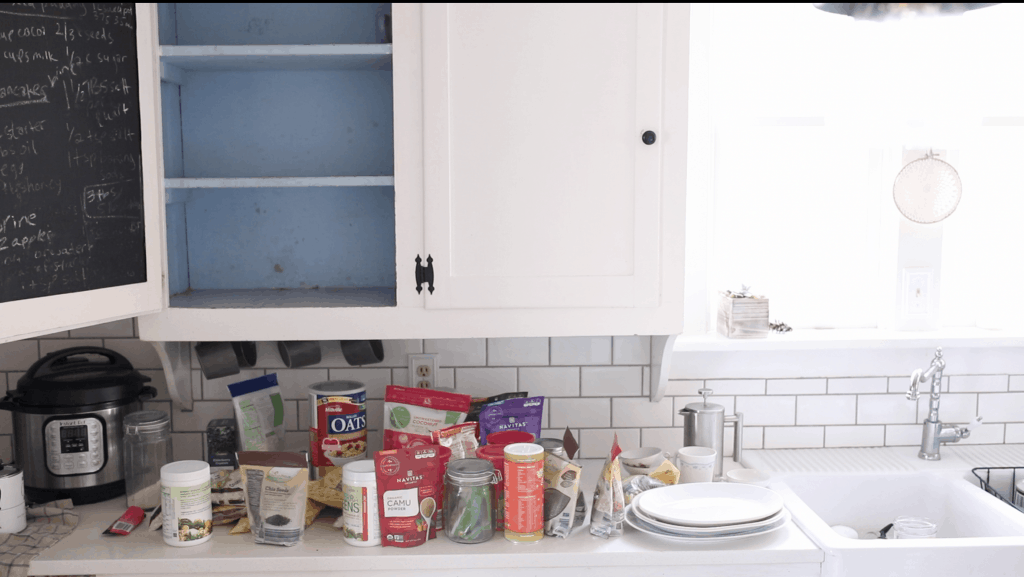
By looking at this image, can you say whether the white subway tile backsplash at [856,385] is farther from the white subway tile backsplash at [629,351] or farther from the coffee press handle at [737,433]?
the white subway tile backsplash at [629,351]

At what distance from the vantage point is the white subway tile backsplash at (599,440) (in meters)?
2.18

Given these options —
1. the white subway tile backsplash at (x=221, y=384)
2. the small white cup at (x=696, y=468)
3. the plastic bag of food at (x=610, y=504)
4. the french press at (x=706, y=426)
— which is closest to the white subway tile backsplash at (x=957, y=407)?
the french press at (x=706, y=426)

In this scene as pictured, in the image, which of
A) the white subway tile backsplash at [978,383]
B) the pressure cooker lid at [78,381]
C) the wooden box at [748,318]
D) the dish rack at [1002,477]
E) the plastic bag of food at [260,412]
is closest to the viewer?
A: the pressure cooker lid at [78,381]

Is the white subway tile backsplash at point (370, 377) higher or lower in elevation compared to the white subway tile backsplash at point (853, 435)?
higher

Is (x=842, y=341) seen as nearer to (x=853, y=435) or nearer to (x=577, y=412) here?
(x=853, y=435)

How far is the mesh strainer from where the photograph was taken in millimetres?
2178

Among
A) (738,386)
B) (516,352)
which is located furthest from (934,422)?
(516,352)

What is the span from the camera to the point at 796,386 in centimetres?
221

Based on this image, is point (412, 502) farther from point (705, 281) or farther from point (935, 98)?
point (935, 98)

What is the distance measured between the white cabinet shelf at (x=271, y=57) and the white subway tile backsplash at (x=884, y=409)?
5.32 feet

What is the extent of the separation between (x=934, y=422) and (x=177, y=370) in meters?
2.04

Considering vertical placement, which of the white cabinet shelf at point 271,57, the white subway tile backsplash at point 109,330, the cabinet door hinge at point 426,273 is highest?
the white cabinet shelf at point 271,57

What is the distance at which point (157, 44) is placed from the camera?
67.6 inches

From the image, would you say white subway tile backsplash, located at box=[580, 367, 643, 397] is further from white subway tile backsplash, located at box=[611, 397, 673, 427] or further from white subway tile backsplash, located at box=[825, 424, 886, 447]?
white subway tile backsplash, located at box=[825, 424, 886, 447]
